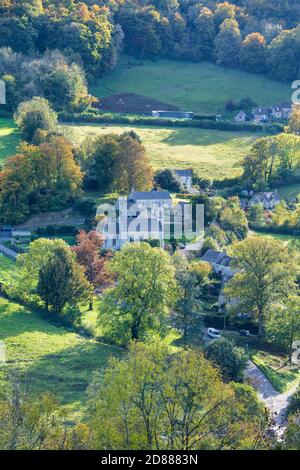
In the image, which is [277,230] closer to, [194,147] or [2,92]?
[194,147]

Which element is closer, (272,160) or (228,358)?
(228,358)

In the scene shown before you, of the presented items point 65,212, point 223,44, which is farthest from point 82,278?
point 223,44

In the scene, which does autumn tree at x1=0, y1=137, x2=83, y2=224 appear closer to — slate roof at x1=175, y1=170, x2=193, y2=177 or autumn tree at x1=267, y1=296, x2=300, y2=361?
slate roof at x1=175, y1=170, x2=193, y2=177

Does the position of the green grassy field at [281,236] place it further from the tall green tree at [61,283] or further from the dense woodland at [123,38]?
the dense woodland at [123,38]

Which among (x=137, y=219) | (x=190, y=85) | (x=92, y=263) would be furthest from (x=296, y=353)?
(x=190, y=85)

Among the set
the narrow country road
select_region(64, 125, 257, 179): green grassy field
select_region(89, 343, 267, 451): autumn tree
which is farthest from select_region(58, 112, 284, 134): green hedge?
select_region(89, 343, 267, 451): autumn tree

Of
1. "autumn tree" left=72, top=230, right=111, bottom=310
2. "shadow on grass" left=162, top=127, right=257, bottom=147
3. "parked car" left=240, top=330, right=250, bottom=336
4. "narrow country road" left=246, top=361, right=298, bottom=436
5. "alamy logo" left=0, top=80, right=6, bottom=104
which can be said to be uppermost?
"alamy logo" left=0, top=80, right=6, bottom=104
